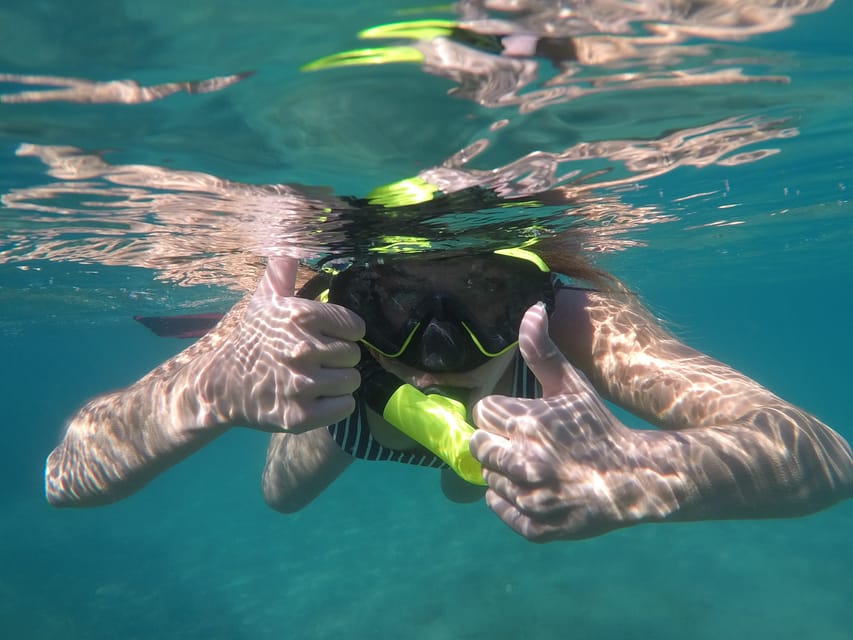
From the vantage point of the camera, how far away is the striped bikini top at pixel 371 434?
4562mm

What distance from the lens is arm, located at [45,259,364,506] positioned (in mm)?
3096

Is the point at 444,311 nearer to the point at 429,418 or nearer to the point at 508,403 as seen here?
the point at 429,418

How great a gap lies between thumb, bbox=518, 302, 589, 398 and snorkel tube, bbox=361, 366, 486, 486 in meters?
0.52

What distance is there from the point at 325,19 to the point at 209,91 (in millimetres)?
1210

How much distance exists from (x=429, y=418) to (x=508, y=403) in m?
0.75

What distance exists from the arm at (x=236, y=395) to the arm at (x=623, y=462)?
0.98m

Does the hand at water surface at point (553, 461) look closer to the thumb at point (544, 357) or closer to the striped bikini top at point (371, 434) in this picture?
the thumb at point (544, 357)

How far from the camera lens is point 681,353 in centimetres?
409

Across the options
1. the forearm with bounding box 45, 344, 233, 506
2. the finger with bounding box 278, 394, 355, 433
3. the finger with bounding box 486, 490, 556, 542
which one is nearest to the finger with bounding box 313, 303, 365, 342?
the finger with bounding box 278, 394, 355, 433

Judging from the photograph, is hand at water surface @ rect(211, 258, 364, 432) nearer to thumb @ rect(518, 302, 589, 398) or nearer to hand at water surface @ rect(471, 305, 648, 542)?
hand at water surface @ rect(471, 305, 648, 542)

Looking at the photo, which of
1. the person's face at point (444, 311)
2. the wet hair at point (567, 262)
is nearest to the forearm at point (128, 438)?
the person's face at point (444, 311)

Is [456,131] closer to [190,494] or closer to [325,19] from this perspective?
[325,19]

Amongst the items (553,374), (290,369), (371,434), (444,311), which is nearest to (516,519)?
(553,374)

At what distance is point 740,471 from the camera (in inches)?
108
